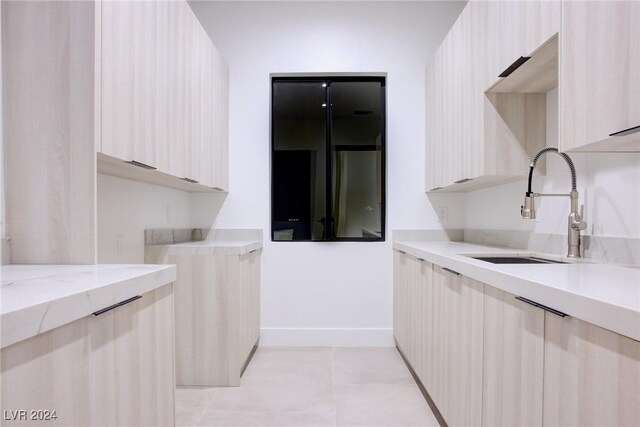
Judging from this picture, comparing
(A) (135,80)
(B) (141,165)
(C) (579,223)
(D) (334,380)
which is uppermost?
(A) (135,80)

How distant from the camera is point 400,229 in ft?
9.45

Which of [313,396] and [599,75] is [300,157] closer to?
[313,396]

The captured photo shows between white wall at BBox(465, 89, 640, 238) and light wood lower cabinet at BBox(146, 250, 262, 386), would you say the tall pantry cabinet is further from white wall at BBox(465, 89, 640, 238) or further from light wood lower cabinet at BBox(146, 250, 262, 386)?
white wall at BBox(465, 89, 640, 238)

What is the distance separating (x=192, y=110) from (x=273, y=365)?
1.84 meters

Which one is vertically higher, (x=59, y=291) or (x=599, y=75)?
(x=599, y=75)

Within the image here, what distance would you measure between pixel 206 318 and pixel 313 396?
80cm

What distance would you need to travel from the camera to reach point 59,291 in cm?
75

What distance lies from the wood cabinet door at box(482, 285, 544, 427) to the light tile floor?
0.78 m

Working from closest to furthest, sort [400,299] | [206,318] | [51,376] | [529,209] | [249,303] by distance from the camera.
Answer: [51,376], [529,209], [206,318], [249,303], [400,299]

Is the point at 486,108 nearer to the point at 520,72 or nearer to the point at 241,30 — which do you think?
the point at 520,72

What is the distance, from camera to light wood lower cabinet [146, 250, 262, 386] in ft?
6.88

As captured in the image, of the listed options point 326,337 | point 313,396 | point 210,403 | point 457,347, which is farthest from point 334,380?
point 457,347

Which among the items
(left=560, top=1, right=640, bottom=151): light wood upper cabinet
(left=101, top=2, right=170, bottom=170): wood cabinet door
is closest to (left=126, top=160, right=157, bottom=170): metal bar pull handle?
(left=101, top=2, right=170, bottom=170): wood cabinet door

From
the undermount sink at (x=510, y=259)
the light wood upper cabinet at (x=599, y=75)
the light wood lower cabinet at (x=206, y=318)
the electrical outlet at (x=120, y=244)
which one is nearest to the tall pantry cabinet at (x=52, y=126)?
the electrical outlet at (x=120, y=244)
